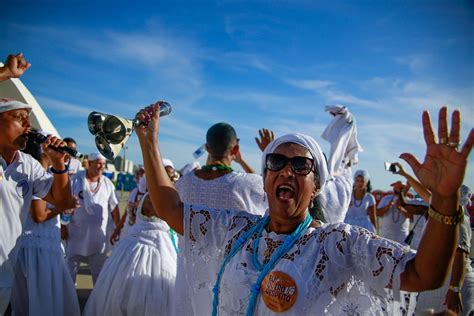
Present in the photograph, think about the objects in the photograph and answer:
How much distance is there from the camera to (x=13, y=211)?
128 inches

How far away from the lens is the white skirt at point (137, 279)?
4352 mm

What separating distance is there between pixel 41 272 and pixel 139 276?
1.07 metres

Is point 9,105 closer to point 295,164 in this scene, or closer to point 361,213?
point 295,164

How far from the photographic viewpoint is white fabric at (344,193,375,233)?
7969 millimetres

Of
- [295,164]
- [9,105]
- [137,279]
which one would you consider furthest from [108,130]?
[137,279]

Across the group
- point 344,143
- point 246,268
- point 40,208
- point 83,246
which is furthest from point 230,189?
point 83,246

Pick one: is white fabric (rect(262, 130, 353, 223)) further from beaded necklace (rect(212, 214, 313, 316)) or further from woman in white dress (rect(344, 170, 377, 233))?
woman in white dress (rect(344, 170, 377, 233))

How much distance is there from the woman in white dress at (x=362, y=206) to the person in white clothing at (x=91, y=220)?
4863 millimetres

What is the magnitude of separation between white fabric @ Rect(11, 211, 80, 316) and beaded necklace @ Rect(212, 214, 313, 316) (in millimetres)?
2714

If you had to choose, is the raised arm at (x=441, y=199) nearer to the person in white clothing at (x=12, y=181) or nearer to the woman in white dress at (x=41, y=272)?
the person in white clothing at (x=12, y=181)

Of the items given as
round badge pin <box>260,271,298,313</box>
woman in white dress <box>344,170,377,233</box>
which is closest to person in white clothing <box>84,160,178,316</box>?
round badge pin <box>260,271,298,313</box>

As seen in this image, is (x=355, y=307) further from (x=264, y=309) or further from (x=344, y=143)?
(x=344, y=143)

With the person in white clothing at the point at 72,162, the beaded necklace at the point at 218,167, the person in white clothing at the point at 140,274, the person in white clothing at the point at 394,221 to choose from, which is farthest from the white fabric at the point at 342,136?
the person in white clothing at the point at 394,221

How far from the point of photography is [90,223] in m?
6.36
